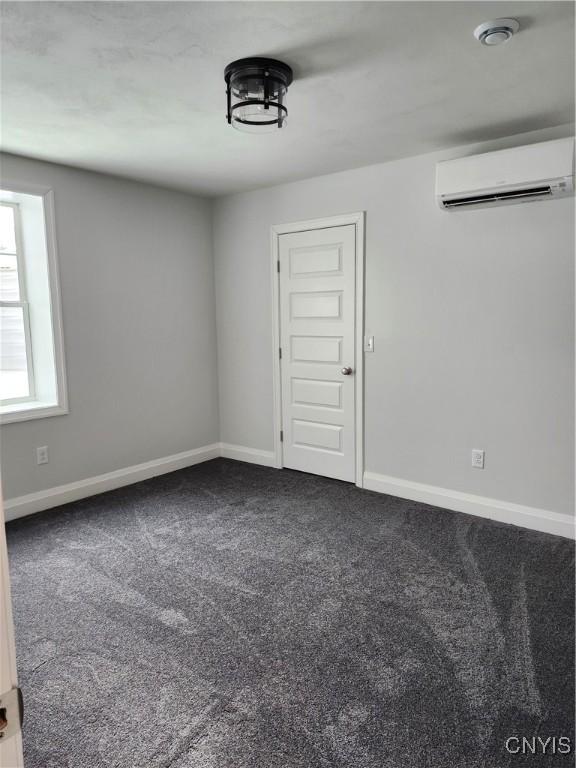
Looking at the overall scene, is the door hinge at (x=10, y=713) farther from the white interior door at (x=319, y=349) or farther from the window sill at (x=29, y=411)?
the white interior door at (x=319, y=349)

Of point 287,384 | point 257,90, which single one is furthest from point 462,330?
point 257,90

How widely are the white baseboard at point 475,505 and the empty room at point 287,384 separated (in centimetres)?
2

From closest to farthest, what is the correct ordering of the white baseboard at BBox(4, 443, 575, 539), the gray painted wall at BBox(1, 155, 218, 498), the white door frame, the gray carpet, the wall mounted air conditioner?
the gray carpet < the wall mounted air conditioner < the white baseboard at BBox(4, 443, 575, 539) < the gray painted wall at BBox(1, 155, 218, 498) < the white door frame

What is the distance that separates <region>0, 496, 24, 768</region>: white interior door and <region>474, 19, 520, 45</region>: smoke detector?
89.6 inches

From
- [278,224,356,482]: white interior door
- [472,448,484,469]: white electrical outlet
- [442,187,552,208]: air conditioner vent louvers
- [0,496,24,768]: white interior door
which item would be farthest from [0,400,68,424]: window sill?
[0,496,24,768]: white interior door

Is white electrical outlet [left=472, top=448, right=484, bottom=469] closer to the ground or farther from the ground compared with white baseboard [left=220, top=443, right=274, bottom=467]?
farther from the ground

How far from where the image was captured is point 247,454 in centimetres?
496

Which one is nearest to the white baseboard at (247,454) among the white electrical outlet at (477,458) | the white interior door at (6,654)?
the white electrical outlet at (477,458)

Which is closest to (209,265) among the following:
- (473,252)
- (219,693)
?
(473,252)

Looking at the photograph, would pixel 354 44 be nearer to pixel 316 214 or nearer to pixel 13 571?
pixel 316 214

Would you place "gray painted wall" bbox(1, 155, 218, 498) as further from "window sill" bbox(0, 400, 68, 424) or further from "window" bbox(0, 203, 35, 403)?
"window" bbox(0, 203, 35, 403)

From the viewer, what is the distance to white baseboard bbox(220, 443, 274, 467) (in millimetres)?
4812

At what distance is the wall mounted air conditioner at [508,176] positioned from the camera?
288cm

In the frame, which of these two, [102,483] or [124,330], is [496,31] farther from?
[102,483]
